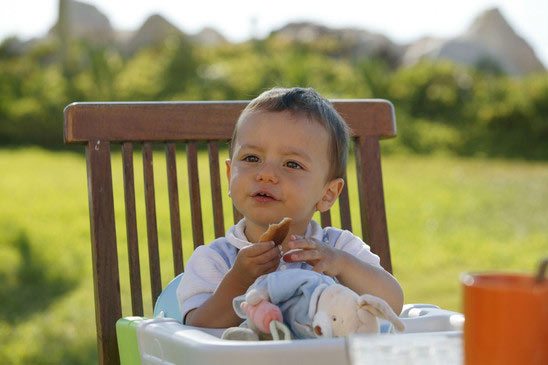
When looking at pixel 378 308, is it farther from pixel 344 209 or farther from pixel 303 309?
pixel 344 209

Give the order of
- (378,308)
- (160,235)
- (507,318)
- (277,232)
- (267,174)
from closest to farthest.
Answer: (507,318) → (378,308) → (277,232) → (267,174) → (160,235)

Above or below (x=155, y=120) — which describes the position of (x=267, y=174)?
below

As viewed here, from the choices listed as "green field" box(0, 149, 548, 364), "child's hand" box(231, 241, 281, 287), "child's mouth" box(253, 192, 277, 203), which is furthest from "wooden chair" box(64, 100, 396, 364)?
"green field" box(0, 149, 548, 364)

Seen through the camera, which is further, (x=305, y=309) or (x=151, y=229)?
(x=151, y=229)

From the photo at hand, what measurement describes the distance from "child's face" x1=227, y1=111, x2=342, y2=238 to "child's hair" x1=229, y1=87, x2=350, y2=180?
0.06ft

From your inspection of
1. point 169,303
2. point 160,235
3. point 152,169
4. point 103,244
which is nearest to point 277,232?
point 169,303

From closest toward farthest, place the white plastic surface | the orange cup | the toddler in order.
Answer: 1. the orange cup
2. the white plastic surface
3. the toddler

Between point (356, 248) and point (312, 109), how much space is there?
32cm

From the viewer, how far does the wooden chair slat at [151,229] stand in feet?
8.47

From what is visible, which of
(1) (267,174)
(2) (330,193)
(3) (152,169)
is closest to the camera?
(1) (267,174)

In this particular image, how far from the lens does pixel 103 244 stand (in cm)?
250

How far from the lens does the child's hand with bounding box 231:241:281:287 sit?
6.38 ft

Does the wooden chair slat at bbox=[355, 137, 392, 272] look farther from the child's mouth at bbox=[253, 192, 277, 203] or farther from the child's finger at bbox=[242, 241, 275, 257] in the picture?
the child's finger at bbox=[242, 241, 275, 257]

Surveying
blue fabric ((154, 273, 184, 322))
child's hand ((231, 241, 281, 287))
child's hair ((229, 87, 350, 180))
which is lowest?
blue fabric ((154, 273, 184, 322))
